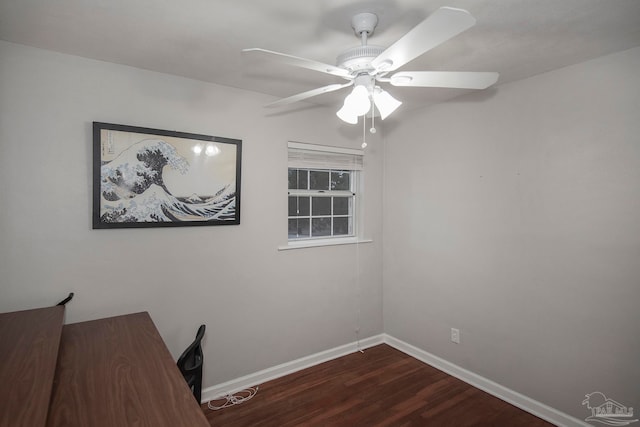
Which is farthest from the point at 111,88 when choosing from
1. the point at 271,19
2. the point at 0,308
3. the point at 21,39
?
the point at 0,308

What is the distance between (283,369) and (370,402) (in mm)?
799

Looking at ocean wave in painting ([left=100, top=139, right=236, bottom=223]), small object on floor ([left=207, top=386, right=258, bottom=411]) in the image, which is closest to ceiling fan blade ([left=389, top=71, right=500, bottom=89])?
ocean wave in painting ([left=100, top=139, right=236, bottom=223])

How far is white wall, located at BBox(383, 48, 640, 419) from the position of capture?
6.68 ft

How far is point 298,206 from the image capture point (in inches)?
123

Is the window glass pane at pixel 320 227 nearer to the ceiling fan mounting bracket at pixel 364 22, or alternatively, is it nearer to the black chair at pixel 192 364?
the black chair at pixel 192 364

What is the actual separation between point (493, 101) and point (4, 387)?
3.19 meters

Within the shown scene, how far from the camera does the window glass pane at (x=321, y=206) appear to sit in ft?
10.6

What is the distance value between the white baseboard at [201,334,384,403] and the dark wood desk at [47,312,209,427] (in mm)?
999

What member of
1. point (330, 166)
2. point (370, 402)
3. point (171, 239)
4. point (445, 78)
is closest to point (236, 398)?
point (370, 402)

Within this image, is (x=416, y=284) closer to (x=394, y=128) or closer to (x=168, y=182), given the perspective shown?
(x=394, y=128)

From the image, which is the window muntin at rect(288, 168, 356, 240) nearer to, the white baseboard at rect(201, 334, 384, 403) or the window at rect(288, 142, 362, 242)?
the window at rect(288, 142, 362, 242)

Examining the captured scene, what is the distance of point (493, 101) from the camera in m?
2.62

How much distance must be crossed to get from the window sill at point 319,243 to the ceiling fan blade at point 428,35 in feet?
5.93

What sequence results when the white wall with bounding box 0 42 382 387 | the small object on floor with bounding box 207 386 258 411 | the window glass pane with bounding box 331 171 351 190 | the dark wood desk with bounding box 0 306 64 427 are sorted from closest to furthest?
the dark wood desk with bounding box 0 306 64 427
the white wall with bounding box 0 42 382 387
the small object on floor with bounding box 207 386 258 411
the window glass pane with bounding box 331 171 351 190
